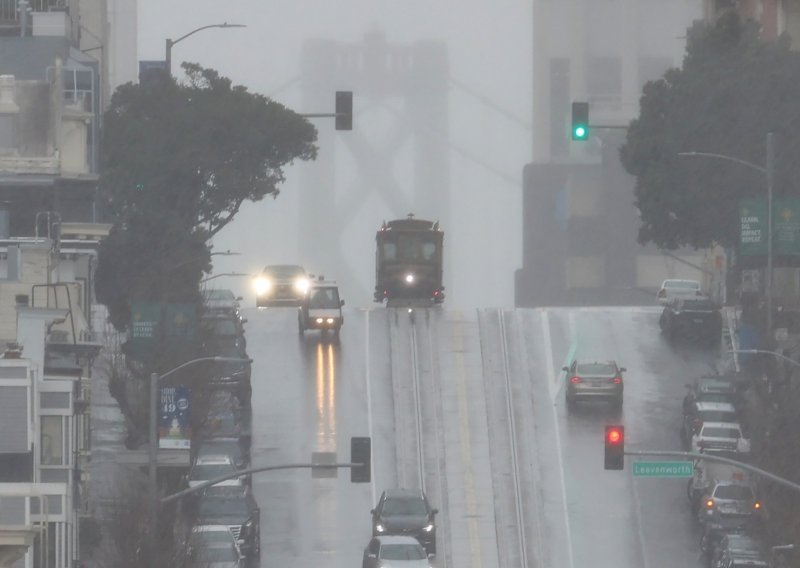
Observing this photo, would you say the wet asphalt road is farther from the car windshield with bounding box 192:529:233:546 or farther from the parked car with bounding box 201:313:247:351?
the car windshield with bounding box 192:529:233:546

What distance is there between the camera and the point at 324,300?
86.3 metres

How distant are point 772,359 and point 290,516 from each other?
55.3 ft

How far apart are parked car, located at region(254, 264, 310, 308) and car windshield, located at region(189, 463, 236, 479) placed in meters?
33.1

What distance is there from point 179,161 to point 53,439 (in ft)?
118

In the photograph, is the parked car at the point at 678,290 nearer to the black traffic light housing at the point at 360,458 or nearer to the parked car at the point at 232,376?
the parked car at the point at 232,376

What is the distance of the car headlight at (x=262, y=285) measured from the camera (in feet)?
323

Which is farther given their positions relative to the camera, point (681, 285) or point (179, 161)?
point (681, 285)

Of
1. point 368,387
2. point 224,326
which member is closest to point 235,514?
point 368,387

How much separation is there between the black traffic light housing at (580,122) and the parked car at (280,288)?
135 ft

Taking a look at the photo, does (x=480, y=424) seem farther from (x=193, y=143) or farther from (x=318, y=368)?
(x=193, y=143)

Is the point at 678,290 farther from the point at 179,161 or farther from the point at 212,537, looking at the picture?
the point at 212,537

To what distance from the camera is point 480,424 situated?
7350cm

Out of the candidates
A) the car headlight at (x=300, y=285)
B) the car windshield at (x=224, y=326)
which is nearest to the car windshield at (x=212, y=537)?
the car windshield at (x=224, y=326)

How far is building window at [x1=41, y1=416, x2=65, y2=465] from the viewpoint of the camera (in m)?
59.8
